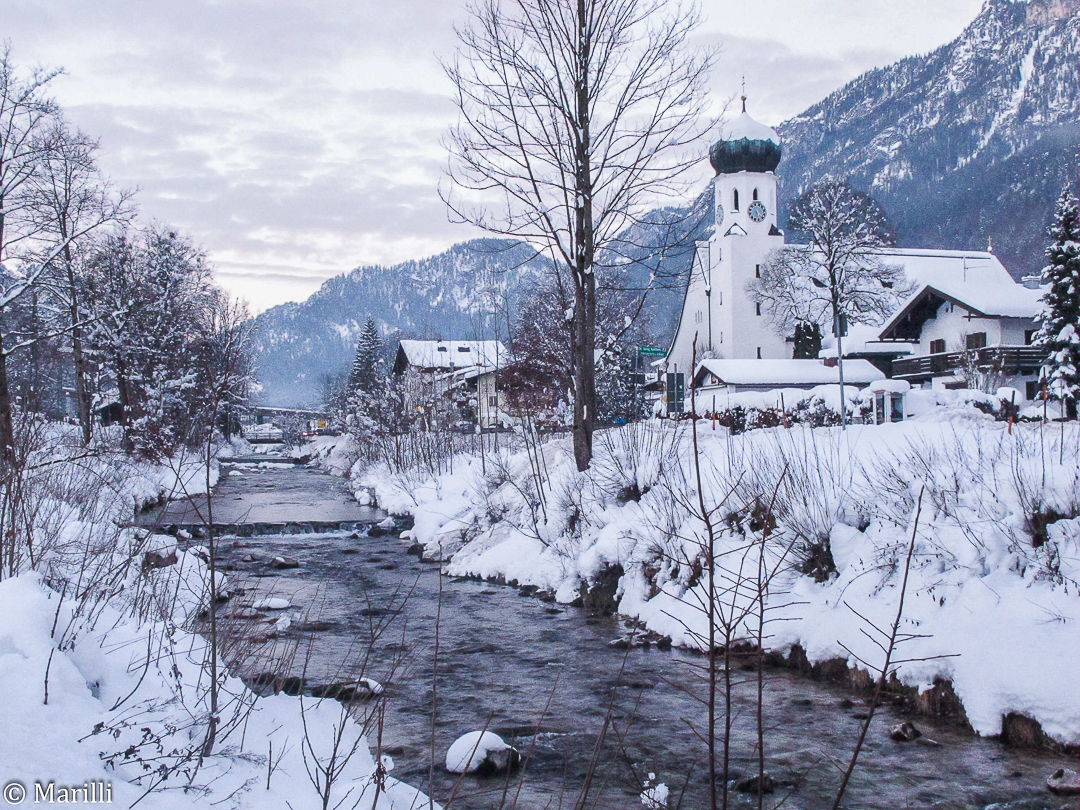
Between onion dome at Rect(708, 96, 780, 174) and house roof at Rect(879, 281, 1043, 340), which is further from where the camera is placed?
onion dome at Rect(708, 96, 780, 174)

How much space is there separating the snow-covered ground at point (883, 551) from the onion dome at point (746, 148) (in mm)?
63145

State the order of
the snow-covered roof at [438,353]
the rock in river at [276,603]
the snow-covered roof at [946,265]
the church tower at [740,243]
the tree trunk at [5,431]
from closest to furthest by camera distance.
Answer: the tree trunk at [5,431] < the rock in river at [276,603] < the snow-covered roof at [946,265] < the church tower at [740,243] < the snow-covered roof at [438,353]

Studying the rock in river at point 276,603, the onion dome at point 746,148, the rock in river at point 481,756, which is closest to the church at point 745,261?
the onion dome at point 746,148

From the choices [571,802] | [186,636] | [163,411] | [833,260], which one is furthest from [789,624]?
[833,260]

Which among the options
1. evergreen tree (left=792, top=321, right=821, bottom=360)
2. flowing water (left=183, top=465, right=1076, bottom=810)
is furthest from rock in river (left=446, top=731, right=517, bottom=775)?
evergreen tree (left=792, top=321, right=821, bottom=360)

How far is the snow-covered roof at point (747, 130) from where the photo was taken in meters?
73.5

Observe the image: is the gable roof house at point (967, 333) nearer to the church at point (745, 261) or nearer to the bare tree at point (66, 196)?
the church at point (745, 261)

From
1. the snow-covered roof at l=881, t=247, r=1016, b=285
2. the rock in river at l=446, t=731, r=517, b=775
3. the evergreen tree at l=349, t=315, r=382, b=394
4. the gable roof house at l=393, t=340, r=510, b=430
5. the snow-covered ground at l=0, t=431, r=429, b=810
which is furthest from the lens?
the evergreen tree at l=349, t=315, r=382, b=394

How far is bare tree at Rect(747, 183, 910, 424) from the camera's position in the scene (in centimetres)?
5609

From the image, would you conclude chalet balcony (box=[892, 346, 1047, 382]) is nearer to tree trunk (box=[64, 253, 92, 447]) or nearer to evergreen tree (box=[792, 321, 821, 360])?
evergreen tree (box=[792, 321, 821, 360])

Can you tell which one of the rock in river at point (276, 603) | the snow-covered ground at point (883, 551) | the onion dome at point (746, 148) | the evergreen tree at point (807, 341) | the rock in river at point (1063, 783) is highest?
the onion dome at point (746, 148)

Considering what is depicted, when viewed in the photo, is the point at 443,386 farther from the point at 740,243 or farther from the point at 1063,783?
the point at 740,243

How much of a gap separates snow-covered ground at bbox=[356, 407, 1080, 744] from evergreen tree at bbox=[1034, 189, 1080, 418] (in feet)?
75.2

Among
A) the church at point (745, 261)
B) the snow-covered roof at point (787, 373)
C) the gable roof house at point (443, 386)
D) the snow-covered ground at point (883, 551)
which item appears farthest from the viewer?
the church at point (745, 261)
